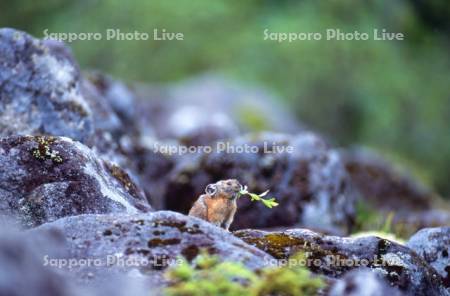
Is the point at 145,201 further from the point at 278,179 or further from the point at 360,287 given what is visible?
the point at 278,179

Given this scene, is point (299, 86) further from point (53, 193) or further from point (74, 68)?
point (53, 193)

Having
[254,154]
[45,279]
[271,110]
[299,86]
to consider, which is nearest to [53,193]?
[45,279]

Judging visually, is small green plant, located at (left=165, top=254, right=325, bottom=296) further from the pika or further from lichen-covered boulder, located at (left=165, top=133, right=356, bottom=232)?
lichen-covered boulder, located at (left=165, top=133, right=356, bottom=232)

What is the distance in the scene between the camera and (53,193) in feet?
31.0

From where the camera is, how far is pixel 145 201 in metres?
10.7

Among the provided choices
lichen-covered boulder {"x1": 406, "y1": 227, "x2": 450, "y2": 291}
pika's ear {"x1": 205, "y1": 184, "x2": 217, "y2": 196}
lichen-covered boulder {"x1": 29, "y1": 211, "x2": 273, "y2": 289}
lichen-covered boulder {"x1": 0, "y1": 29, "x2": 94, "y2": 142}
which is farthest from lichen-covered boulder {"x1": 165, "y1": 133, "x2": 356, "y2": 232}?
lichen-covered boulder {"x1": 29, "y1": 211, "x2": 273, "y2": 289}

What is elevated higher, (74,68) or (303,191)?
(74,68)

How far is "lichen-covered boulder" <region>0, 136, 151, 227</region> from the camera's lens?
934 cm

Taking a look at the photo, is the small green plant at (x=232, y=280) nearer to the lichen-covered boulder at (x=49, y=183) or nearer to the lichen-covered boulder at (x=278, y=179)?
the lichen-covered boulder at (x=49, y=183)

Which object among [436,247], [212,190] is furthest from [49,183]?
[436,247]

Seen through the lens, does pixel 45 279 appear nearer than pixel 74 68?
Yes

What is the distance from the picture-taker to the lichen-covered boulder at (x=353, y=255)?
8.52m

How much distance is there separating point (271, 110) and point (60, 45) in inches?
645

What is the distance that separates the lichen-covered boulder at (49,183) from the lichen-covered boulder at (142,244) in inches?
56.9
